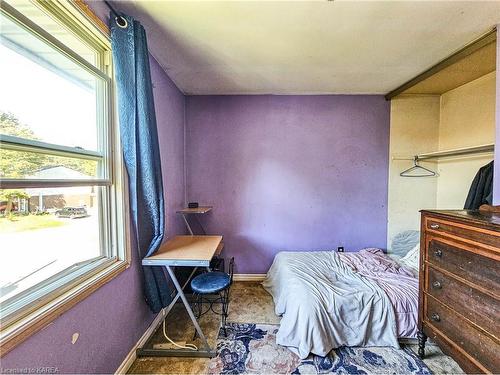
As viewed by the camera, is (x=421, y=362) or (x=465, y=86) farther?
(x=465, y=86)

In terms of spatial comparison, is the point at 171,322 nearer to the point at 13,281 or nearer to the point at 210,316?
the point at 210,316

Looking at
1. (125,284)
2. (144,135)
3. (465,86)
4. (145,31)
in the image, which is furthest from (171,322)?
(465,86)

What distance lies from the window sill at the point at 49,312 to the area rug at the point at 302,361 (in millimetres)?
1014

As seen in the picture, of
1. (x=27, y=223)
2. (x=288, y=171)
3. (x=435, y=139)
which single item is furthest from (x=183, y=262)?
(x=435, y=139)

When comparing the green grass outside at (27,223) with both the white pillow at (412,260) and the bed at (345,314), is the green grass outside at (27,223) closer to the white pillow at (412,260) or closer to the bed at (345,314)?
the bed at (345,314)

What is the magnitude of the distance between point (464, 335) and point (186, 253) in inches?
72.3

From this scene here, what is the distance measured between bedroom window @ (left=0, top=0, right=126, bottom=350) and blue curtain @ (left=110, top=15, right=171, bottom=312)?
10 cm

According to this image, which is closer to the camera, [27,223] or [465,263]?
[27,223]

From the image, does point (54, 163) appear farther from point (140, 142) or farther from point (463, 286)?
point (463, 286)

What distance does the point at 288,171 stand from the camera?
2.96m

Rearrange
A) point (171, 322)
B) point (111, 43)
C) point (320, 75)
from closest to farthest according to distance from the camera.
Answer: point (111, 43)
point (171, 322)
point (320, 75)

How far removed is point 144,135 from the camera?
5.16ft

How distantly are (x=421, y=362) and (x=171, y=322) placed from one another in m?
2.08

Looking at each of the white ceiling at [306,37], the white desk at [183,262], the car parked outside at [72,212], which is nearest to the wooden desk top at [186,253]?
the white desk at [183,262]
